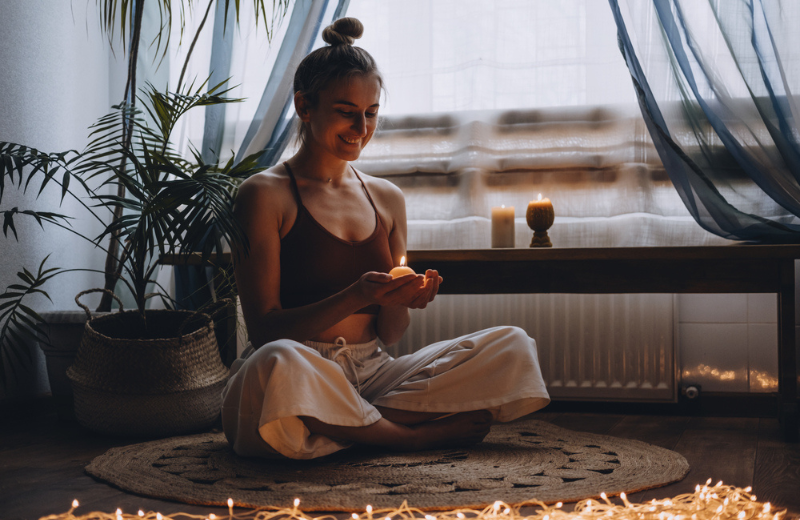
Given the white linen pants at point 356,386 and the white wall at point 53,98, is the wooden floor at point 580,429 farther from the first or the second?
the white wall at point 53,98

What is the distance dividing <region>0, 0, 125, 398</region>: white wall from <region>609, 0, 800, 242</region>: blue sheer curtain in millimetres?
1779

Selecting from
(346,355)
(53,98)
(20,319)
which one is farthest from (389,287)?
(53,98)

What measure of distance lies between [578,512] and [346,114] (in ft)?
3.10

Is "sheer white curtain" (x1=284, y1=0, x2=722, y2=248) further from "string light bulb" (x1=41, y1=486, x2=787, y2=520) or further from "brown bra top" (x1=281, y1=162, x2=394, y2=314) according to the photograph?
"string light bulb" (x1=41, y1=486, x2=787, y2=520)

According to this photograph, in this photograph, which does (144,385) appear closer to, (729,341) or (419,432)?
(419,432)

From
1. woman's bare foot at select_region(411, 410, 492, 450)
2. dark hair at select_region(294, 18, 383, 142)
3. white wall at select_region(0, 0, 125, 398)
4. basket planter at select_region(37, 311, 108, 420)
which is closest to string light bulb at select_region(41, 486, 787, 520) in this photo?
woman's bare foot at select_region(411, 410, 492, 450)

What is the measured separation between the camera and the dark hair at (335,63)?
5.14 feet

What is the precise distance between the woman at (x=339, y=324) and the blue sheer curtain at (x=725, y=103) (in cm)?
83

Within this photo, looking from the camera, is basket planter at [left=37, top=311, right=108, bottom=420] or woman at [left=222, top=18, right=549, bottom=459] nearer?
woman at [left=222, top=18, right=549, bottom=459]

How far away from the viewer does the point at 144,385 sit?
176 centimetres

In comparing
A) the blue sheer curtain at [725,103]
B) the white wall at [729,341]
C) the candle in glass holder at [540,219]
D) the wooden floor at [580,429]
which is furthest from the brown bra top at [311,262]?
the white wall at [729,341]

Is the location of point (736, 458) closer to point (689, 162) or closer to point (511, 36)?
point (689, 162)

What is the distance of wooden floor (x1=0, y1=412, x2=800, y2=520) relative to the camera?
1175mm

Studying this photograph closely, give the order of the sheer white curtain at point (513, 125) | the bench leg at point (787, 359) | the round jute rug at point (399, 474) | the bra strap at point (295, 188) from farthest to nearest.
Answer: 1. the sheer white curtain at point (513, 125)
2. the bench leg at point (787, 359)
3. the bra strap at point (295, 188)
4. the round jute rug at point (399, 474)
